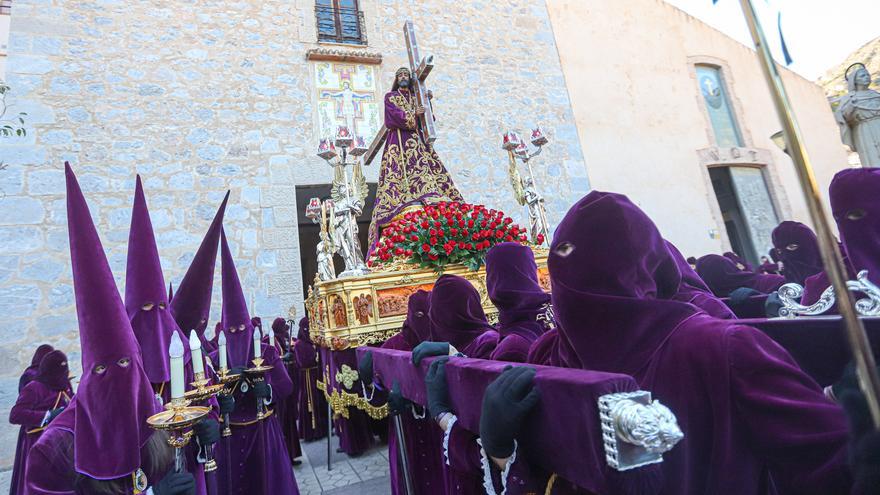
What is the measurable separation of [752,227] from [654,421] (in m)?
13.7

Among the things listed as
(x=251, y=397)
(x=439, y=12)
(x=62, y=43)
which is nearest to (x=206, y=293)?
(x=251, y=397)

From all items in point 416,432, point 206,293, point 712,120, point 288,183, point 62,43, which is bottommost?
point 416,432

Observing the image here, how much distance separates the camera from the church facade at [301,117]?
7109mm

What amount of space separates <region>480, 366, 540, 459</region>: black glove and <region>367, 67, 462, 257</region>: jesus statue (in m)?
4.24

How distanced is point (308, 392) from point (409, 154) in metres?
3.40

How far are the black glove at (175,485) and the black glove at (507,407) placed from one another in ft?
4.27

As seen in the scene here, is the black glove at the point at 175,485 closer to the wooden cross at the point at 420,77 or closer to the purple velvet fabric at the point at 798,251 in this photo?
the purple velvet fabric at the point at 798,251

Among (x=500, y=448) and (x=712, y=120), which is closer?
(x=500, y=448)

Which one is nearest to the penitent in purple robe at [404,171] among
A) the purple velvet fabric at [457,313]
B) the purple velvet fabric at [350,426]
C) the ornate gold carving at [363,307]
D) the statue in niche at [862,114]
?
the ornate gold carving at [363,307]

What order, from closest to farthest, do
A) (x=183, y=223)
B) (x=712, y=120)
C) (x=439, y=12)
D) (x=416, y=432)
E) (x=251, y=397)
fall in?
1. (x=416, y=432)
2. (x=251, y=397)
3. (x=183, y=223)
4. (x=439, y=12)
5. (x=712, y=120)

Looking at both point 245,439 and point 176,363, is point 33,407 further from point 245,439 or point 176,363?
point 176,363

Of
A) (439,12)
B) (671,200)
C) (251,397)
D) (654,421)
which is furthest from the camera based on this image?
(671,200)

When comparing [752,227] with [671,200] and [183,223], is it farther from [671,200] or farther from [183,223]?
[183,223]

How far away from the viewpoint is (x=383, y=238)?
466 cm
